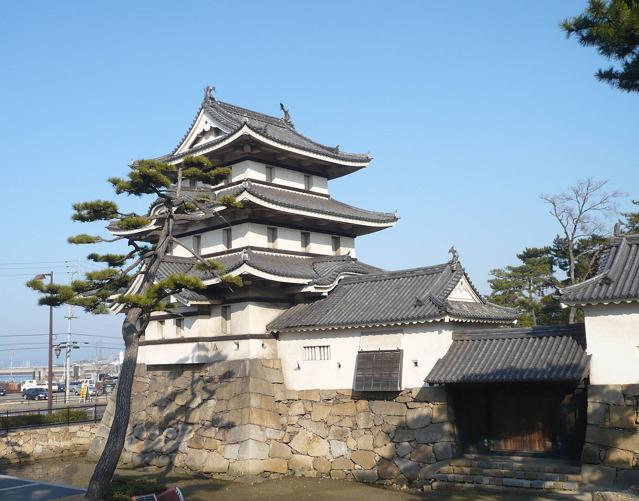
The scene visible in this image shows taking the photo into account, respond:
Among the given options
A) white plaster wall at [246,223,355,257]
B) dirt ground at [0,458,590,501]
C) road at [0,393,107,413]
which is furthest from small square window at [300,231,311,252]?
road at [0,393,107,413]

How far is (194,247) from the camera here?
2356 cm

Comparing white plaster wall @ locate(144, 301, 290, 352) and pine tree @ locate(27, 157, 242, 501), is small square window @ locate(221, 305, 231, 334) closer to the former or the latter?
white plaster wall @ locate(144, 301, 290, 352)

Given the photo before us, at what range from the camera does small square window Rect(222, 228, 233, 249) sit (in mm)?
22219

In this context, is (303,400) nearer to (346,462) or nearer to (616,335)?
(346,462)

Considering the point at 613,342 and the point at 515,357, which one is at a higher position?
the point at 613,342

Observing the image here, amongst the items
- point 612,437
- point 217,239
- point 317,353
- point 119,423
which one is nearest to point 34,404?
point 217,239

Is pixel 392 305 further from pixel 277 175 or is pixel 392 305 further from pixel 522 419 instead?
pixel 277 175

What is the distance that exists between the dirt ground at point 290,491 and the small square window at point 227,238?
300 inches

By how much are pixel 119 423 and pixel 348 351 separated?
289 inches

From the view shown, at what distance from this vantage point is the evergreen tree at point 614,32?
10.5 metres

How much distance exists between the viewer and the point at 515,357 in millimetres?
16109

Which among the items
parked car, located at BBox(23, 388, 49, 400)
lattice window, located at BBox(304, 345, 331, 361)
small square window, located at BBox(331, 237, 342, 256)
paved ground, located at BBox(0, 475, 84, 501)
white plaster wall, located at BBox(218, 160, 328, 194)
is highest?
white plaster wall, located at BBox(218, 160, 328, 194)

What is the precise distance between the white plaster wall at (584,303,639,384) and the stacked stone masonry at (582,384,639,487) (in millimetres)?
253

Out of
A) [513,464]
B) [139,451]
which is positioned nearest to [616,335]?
[513,464]
